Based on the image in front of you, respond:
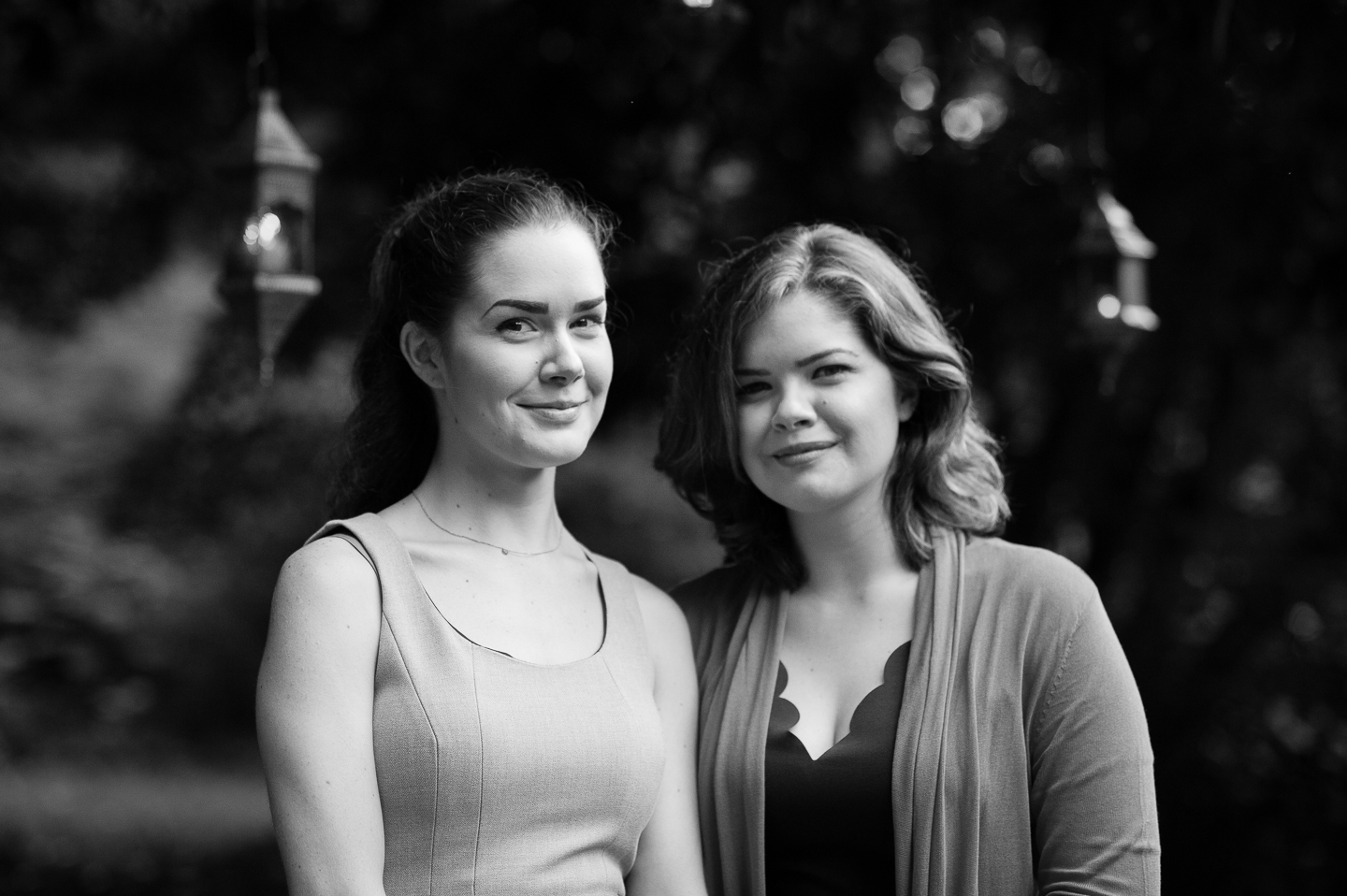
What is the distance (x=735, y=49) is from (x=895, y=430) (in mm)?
1468

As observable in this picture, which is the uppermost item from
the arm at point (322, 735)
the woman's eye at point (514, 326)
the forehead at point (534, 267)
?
the forehead at point (534, 267)

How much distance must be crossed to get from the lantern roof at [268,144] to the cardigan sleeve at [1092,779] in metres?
1.79

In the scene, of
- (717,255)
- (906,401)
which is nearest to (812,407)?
(906,401)

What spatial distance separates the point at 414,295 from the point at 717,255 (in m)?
2.56

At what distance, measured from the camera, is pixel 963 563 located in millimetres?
2654

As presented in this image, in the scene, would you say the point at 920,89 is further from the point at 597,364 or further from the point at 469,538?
the point at 469,538

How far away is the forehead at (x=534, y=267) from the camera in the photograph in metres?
2.29

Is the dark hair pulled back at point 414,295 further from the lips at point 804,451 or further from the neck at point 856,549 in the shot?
the neck at point 856,549

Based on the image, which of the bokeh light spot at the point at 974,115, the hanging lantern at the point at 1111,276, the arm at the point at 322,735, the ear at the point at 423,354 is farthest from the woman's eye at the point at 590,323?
the bokeh light spot at the point at 974,115

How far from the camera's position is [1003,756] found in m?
2.41

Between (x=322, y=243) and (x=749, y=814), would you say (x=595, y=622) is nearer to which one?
(x=749, y=814)

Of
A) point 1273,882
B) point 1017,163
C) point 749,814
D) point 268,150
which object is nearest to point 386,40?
point 268,150

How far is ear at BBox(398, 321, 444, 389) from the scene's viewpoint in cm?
238

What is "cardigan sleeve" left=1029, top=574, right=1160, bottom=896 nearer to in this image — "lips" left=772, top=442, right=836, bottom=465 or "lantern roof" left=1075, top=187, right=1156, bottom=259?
"lips" left=772, top=442, right=836, bottom=465
